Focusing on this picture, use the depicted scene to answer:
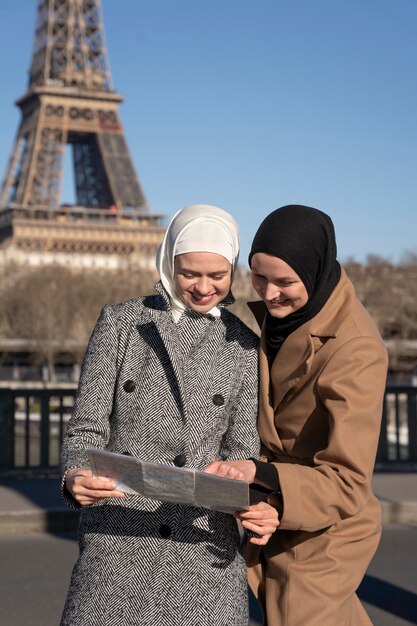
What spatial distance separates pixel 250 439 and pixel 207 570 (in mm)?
328

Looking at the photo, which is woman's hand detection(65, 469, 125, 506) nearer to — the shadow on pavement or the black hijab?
the black hijab

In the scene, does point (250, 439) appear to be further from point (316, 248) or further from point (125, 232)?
point (125, 232)

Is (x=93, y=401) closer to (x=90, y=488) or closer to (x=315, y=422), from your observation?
(x=90, y=488)

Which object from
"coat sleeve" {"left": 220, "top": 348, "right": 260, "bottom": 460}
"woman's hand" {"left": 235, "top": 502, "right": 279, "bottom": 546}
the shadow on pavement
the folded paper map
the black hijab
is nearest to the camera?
the folded paper map

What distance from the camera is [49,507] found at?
8.55m

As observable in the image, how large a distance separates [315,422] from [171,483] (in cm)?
Result: 41

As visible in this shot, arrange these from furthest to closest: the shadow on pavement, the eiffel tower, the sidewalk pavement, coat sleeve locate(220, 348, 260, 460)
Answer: the eiffel tower, the sidewalk pavement, the shadow on pavement, coat sleeve locate(220, 348, 260, 460)

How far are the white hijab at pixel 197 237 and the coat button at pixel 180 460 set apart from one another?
361 mm

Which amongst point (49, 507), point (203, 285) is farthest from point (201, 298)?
point (49, 507)

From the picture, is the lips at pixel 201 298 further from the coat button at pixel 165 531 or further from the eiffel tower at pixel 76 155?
the eiffel tower at pixel 76 155

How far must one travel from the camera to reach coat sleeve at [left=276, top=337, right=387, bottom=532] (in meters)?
2.29

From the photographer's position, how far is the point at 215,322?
260 cm

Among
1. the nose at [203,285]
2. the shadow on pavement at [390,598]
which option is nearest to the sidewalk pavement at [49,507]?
the shadow on pavement at [390,598]

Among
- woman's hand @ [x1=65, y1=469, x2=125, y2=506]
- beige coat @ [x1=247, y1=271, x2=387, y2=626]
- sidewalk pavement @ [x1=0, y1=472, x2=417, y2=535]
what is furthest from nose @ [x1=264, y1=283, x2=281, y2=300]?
sidewalk pavement @ [x1=0, y1=472, x2=417, y2=535]
